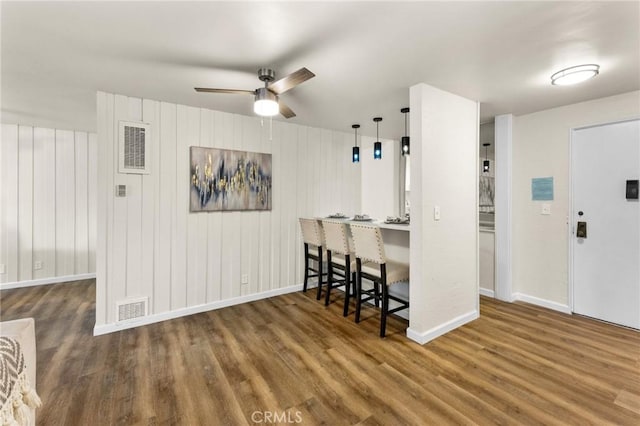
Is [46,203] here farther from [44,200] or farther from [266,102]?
[266,102]

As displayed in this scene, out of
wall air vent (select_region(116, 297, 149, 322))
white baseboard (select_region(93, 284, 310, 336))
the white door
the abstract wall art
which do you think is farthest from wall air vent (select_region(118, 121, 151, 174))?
the white door

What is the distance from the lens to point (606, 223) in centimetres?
294

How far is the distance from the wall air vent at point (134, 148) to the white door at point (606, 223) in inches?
183

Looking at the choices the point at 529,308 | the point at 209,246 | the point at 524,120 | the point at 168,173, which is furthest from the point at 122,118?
the point at 529,308

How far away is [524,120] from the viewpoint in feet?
11.5

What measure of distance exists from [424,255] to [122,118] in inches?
128

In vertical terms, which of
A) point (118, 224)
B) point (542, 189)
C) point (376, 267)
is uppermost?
point (542, 189)

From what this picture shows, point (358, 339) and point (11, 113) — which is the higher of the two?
point (11, 113)

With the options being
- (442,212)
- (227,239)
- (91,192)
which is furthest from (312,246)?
(91,192)

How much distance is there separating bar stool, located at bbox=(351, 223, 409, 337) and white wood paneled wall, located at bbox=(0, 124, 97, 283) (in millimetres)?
4459

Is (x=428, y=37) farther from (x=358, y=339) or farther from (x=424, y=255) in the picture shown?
(x=358, y=339)

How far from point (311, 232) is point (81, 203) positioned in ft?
12.5

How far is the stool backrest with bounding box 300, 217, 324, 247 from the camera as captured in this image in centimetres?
361

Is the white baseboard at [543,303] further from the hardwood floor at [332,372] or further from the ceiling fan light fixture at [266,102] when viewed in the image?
the ceiling fan light fixture at [266,102]
